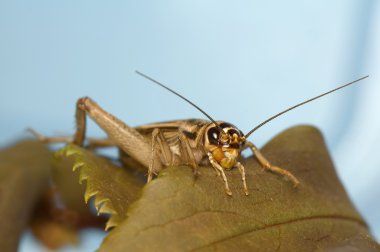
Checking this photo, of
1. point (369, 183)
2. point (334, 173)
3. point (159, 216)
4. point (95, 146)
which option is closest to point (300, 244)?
point (159, 216)

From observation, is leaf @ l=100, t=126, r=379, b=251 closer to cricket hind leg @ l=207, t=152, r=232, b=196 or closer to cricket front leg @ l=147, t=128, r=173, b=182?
cricket hind leg @ l=207, t=152, r=232, b=196

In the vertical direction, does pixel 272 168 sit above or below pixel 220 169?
below

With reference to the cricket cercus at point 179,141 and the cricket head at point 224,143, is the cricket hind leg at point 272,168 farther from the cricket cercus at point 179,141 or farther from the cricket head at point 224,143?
the cricket head at point 224,143

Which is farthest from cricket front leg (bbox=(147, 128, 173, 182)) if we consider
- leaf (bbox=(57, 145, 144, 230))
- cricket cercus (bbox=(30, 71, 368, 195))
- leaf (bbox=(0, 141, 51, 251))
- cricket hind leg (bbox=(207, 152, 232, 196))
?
leaf (bbox=(0, 141, 51, 251))

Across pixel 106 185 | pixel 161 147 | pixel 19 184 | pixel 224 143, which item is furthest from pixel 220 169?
pixel 19 184

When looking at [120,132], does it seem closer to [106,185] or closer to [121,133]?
[121,133]

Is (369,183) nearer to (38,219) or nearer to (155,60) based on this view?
(155,60)
